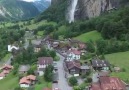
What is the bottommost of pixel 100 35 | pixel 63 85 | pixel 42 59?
pixel 63 85

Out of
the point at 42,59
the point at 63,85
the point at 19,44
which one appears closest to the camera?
the point at 63,85

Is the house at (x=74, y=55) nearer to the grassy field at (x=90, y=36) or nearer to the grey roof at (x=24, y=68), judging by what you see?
the grey roof at (x=24, y=68)

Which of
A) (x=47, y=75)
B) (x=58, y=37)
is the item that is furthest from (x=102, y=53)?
(x=58, y=37)

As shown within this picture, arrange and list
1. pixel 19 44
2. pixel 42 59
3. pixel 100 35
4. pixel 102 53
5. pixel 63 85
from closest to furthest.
→ 1. pixel 63 85
2. pixel 42 59
3. pixel 102 53
4. pixel 100 35
5. pixel 19 44

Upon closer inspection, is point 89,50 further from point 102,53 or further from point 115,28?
point 115,28

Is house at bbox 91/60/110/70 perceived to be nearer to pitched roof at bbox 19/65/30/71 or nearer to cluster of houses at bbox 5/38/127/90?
cluster of houses at bbox 5/38/127/90

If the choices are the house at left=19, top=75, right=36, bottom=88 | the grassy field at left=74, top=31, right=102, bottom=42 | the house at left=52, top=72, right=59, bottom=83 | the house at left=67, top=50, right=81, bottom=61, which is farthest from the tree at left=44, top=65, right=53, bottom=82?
the grassy field at left=74, top=31, right=102, bottom=42

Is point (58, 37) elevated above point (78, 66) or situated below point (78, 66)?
above


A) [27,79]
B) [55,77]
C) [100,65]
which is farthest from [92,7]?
[27,79]
